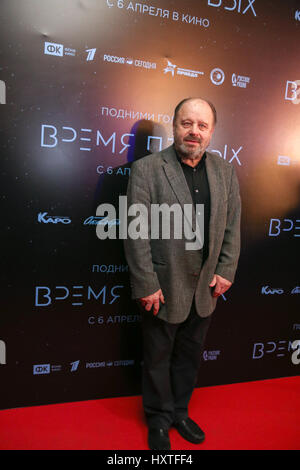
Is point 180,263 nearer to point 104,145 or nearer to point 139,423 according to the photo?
point 104,145

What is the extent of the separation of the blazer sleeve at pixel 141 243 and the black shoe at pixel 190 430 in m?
0.88

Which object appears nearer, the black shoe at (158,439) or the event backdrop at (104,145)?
the black shoe at (158,439)

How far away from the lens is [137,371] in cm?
238

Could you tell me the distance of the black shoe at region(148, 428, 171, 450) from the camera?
71.7 inches

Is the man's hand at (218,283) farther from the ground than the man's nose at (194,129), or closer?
closer

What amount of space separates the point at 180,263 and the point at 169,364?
0.65 m

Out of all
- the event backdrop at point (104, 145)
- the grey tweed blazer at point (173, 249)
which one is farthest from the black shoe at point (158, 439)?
the grey tweed blazer at point (173, 249)

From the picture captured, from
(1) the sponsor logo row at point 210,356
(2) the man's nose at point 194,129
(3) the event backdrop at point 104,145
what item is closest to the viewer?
(2) the man's nose at point 194,129

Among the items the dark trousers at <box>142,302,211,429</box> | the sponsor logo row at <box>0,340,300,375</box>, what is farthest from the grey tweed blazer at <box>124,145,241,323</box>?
the sponsor logo row at <box>0,340,300,375</box>

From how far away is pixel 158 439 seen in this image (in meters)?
1.84

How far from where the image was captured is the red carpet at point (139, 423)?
1894mm

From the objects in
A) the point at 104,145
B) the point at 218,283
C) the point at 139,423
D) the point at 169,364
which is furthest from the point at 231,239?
the point at 139,423

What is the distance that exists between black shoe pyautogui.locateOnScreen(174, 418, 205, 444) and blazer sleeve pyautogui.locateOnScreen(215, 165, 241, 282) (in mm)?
913

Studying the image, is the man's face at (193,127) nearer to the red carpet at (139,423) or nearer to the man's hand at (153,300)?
the man's hand at (153,300)
